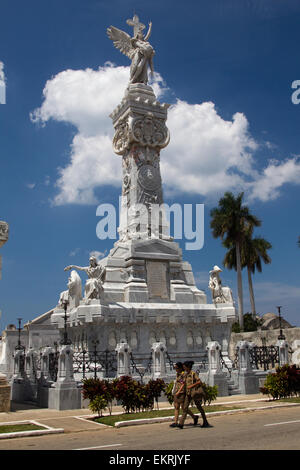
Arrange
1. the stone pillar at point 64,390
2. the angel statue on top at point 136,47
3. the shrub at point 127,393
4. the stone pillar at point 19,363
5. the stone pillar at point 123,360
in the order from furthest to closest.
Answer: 1. the angel statue on top at point 136,47
2. the stone pillar at point 19,363
3. the stone pillar at point 123,360
4. the stone pillar at point 64,390
5. the shrub at point 127,393

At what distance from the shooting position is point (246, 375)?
21281 mm

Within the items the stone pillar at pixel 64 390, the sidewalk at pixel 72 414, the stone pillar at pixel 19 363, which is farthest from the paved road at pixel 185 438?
the stone pillar at pixel 19 363

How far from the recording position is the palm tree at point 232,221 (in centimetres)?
5219

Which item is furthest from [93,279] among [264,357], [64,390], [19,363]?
[264,357]

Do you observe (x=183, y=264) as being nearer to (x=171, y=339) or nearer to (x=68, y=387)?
(x=171, y=339)

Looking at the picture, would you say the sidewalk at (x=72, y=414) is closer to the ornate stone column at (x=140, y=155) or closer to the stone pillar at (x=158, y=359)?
the stone pillar at (x=158, y=359)

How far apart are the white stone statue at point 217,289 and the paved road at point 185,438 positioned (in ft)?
43.9

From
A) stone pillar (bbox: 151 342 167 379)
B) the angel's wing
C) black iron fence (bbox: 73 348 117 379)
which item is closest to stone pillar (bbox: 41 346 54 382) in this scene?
black iron fence (bbox: 73 348 117 379)

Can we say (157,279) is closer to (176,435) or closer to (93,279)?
(93,279)

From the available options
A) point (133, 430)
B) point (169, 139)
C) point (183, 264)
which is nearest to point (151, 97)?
point (169, 139)

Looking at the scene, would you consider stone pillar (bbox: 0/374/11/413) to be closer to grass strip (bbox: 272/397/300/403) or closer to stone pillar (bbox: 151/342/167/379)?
stone pillar (bbox: 151/342/167/379)

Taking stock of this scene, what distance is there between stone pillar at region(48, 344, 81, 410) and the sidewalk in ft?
1.11

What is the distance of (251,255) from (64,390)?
129 ft
